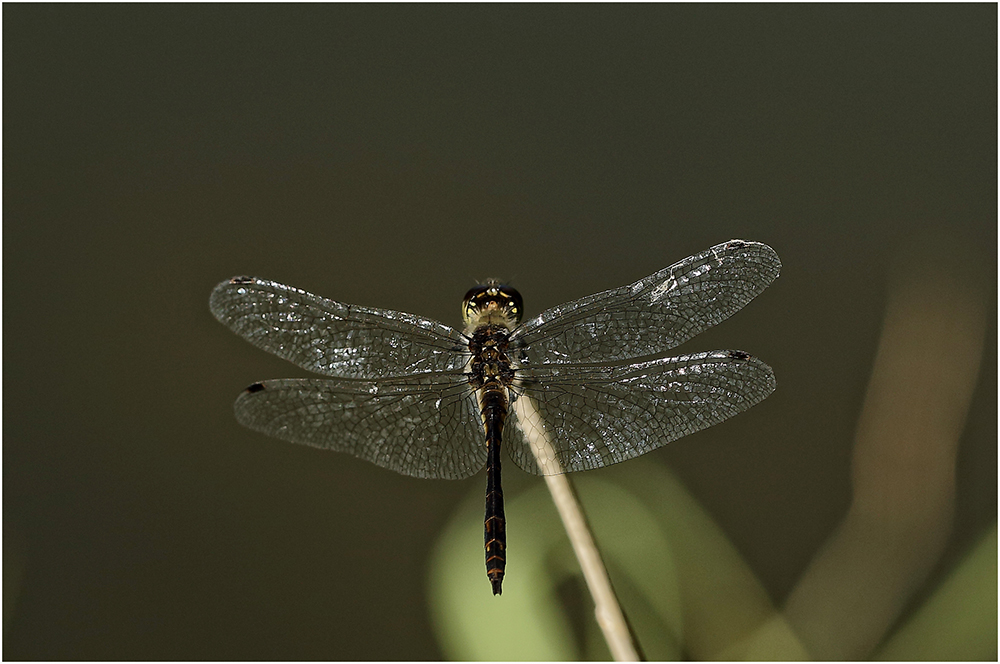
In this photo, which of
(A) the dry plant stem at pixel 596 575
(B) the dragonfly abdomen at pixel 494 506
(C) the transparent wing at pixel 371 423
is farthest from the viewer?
(C) the transparent wing at pixel 371 423

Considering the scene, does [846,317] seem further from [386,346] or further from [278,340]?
[278,340]

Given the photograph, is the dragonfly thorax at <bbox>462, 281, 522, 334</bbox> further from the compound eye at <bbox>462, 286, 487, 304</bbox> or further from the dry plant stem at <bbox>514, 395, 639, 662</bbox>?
the dry plant stem at <bbox>514, 395, 639, 662</bbox>

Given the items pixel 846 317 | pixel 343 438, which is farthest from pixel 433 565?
pixel 846 317

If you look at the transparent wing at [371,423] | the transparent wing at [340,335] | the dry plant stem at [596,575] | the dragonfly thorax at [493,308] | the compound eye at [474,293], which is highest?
the compound eye at [474,293]

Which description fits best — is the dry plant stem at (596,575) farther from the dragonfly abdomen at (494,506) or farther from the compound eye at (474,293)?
the compound eye at (474,293)

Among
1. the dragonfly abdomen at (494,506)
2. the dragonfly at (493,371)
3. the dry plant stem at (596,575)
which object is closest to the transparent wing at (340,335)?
the dragonfly at (493,371)

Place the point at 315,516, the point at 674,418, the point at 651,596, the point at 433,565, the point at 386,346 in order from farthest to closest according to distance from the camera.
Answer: the point at 315,516 → the point at 433,565 → the point at 651,596 → the point at 386,346 → the point at 674,418

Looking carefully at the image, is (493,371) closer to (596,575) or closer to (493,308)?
(493,308)

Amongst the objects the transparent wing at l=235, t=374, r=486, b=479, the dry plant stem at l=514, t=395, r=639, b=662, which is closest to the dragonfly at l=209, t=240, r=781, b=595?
the transparent wing at l=235, t=374, r=486, b=479
